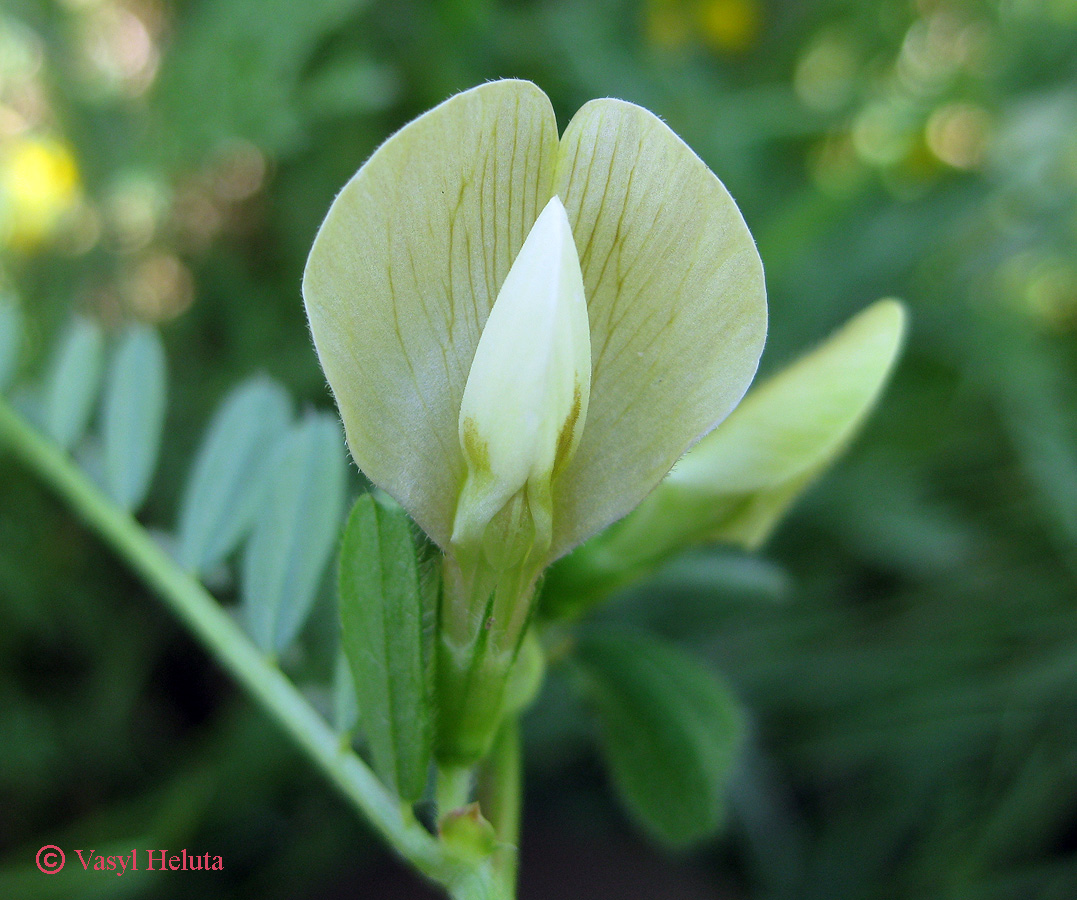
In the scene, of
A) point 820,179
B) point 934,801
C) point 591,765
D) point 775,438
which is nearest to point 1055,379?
point 820,179

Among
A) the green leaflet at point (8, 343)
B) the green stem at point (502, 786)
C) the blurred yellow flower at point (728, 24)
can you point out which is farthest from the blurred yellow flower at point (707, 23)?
the green stem at point (502, 786)

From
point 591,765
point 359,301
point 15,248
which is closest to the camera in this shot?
point 359,301

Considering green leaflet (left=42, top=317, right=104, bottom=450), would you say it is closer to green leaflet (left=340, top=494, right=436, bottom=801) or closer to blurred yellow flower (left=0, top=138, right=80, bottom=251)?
green leaflet (left=340, top=494, right=436, bottom=801)

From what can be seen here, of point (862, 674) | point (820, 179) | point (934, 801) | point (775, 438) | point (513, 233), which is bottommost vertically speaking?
point (934, 801)

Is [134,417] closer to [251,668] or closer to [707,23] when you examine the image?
[251,668]

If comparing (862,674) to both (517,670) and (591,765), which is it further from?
(517,670)

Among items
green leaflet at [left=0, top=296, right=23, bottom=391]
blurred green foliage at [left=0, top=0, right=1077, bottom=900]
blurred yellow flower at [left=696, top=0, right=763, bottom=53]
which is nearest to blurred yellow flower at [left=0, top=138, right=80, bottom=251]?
blurred green foliage at [left=0, top=0, right=1077, bottom=900]

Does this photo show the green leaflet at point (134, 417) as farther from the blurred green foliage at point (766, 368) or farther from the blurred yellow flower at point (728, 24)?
the blurred yellow flower at point (728, 24)

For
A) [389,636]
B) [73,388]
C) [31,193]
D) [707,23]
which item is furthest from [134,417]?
[707,23]
